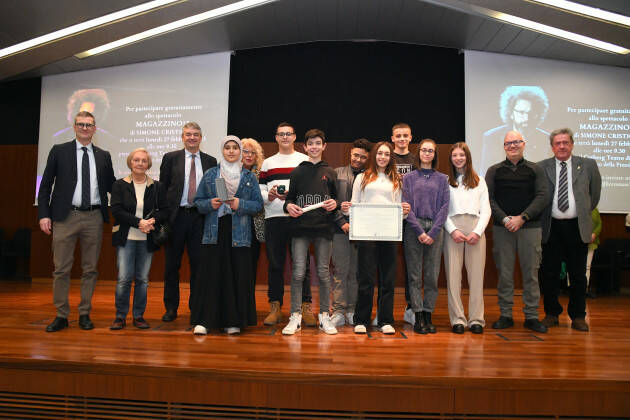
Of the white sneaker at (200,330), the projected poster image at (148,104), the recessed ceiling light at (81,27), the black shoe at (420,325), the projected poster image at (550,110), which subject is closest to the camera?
the white sneaker at (200,330)

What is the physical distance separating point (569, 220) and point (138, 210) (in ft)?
11.1

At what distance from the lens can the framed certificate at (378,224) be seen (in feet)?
10.1

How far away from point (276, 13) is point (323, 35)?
102 cm

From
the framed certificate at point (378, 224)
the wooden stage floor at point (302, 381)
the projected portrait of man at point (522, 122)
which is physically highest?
the projected portrait of man at point (522, 122)

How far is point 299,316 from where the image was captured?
321 centimetres

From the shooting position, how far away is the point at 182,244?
3.60 m

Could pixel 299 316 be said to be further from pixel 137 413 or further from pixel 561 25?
pixel 561 25

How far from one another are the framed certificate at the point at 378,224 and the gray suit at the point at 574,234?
4.40 ft

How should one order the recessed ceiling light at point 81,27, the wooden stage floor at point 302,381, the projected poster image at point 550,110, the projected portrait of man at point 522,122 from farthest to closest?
the projected portrait of man at point 522,122, the projected poster image at point 550,110, the recessed ceiling light at point 81,27, the wooden stage floor at point 302,381

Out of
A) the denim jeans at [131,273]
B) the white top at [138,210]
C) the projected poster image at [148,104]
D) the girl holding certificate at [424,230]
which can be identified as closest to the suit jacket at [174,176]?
the white top at [138,210]

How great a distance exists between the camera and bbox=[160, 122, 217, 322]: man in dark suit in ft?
11.6

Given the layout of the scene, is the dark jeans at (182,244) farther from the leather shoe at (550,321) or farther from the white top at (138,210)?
the leather shoe at (550,321)

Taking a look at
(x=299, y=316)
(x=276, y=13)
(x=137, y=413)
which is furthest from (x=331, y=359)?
(x=276, y=13)

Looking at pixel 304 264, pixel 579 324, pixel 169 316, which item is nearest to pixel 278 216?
pixel 304 264
